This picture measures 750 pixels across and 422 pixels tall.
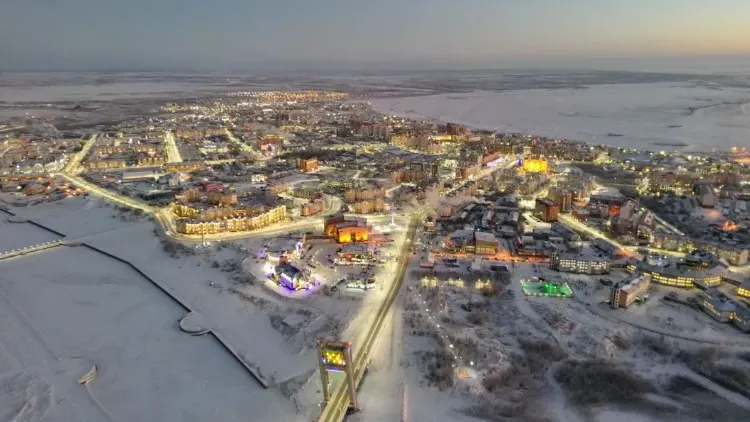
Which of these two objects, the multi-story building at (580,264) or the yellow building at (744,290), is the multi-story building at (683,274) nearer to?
the yellow building at (744,290)

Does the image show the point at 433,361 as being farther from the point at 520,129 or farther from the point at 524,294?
the point at 520,129

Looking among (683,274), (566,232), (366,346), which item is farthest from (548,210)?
(366,346)

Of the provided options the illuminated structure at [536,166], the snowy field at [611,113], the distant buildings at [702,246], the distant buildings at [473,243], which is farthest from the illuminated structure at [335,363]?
the snowy field at [611,113]

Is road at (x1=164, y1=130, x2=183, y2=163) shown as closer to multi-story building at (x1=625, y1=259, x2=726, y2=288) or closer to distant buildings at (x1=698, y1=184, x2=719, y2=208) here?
multi-story building at (x1=625, y1=259, x2=726, y2=288)

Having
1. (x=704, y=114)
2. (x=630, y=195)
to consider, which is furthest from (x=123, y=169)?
(x=704, y=114)

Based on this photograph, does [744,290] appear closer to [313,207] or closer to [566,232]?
[566,232]

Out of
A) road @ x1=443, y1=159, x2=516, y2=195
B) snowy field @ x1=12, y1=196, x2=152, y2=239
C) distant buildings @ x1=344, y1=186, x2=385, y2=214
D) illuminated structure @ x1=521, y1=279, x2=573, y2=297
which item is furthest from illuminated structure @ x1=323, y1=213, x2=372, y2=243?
snowy field @ x1=12, y1=196, x2=152, y2=239
